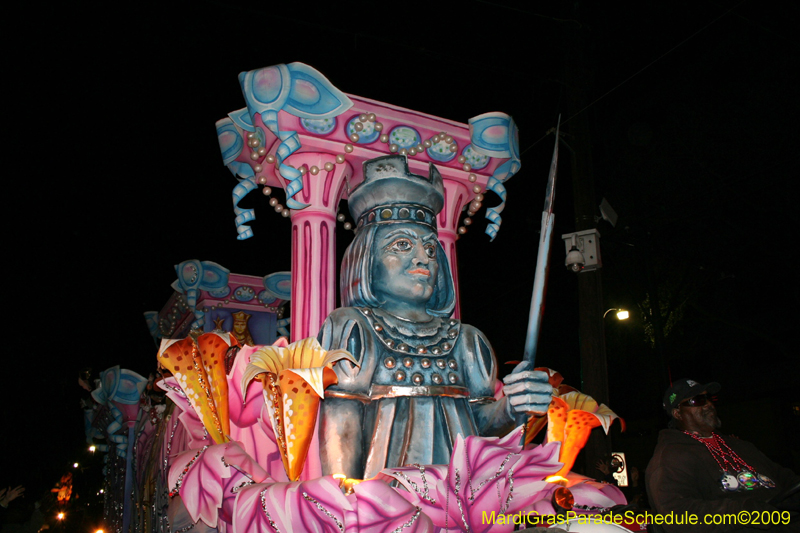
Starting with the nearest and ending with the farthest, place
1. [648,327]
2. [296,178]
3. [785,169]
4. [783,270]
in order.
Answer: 1. [296,178]
2. [785,169]
3. [783,270]
4. [648,327]

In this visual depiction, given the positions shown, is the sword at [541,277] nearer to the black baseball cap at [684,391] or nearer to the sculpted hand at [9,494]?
the black baseball cap at [684,391]

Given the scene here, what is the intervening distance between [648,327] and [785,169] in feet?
17.2

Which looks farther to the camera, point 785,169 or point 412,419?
point 785,169

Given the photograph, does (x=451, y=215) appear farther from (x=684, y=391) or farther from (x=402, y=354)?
(x=684, y=391)

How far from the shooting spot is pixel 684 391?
389 cm

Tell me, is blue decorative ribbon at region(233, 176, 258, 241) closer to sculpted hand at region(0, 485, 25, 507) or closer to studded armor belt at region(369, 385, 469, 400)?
studded armor belt at region(369, 385, 469, 400)

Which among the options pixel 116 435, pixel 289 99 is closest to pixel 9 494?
pixel 116 435

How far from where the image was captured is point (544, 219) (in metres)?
1.84

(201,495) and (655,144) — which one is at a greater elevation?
(655,144)

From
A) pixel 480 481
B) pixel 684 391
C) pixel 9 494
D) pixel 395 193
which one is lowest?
pixel 9 494

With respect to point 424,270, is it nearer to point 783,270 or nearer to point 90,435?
point 90,435

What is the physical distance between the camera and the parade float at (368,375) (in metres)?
1.75

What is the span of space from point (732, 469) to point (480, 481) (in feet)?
8.44

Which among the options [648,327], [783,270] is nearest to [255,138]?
[783,270]
